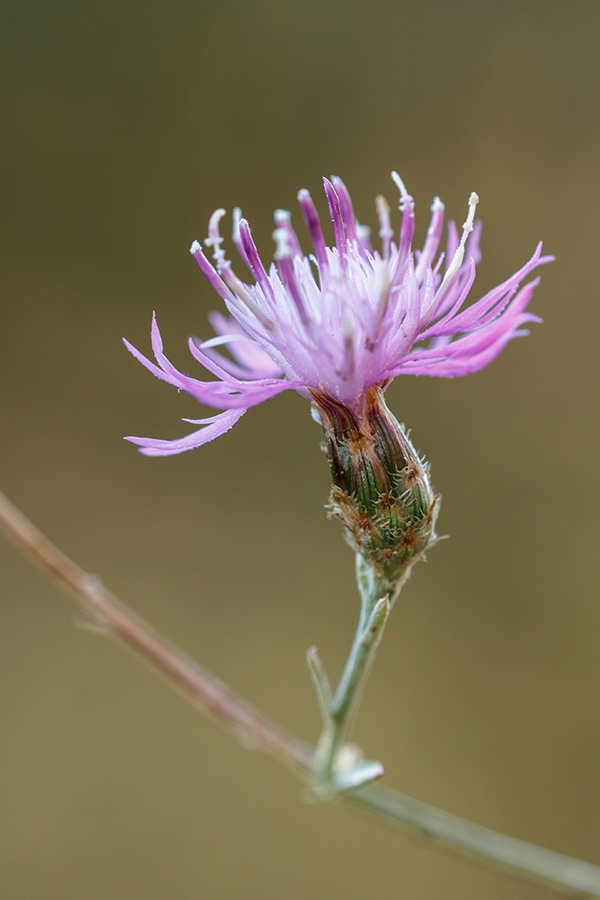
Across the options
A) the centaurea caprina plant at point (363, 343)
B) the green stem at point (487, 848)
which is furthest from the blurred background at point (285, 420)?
the centaurea caprina plant at point (363, 343)

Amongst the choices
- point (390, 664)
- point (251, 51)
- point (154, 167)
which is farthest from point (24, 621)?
point (251, 51)

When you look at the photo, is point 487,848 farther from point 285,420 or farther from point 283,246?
point 285,420

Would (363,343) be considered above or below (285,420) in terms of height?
below

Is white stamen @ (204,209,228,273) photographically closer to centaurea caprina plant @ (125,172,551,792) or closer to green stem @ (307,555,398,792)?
centaurea caprina plant @ (125,172,551,792)

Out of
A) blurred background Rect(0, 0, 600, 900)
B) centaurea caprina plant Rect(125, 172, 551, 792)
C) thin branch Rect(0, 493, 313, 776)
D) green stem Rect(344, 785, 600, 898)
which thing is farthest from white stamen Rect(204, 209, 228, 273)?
blurred background Rect(0, 0, 600, 900)

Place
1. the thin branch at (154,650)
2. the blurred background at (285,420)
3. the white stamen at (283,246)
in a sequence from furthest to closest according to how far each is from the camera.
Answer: the blurred background at (285,420) < the thin branch at (154,650) < the white stamen at (283,246)

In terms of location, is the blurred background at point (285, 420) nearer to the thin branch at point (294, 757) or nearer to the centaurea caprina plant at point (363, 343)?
the thin branch at point (294, 757)

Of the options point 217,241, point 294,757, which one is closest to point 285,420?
point 294,757
